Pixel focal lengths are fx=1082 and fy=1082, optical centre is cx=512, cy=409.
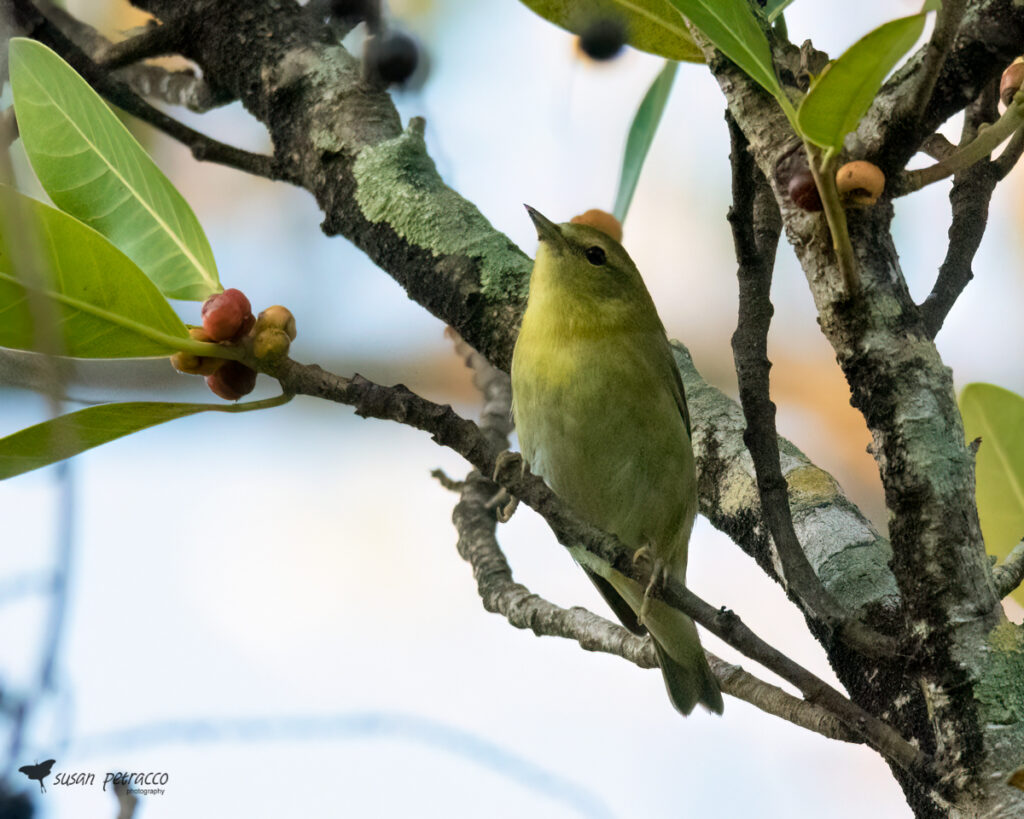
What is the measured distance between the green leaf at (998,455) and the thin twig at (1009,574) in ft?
1.84

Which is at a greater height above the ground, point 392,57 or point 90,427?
point 392,57

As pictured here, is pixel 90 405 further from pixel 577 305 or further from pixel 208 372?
pixel 577 305

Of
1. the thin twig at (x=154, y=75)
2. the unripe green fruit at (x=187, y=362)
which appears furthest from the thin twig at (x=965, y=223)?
the thin twig at (x=154, y=75)

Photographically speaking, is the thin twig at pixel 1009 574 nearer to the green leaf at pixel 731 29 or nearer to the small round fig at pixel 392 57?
the green leaf at pixel 731 29

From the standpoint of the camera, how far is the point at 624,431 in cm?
260

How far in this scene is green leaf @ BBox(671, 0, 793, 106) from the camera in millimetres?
1321

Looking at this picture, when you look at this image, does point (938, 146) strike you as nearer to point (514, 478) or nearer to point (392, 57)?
point (514, 478)

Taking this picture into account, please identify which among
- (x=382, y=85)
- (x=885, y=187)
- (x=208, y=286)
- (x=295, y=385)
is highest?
(x=382, y=85)

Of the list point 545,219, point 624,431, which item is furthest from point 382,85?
point 624,431

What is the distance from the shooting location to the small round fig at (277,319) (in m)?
1.41

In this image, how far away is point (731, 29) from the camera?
1325mm

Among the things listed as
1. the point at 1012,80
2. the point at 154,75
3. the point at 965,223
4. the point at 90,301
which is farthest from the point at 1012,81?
the point at 154,75

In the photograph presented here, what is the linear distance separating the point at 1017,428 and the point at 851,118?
3.50 ft

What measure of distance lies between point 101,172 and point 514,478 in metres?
0.87
